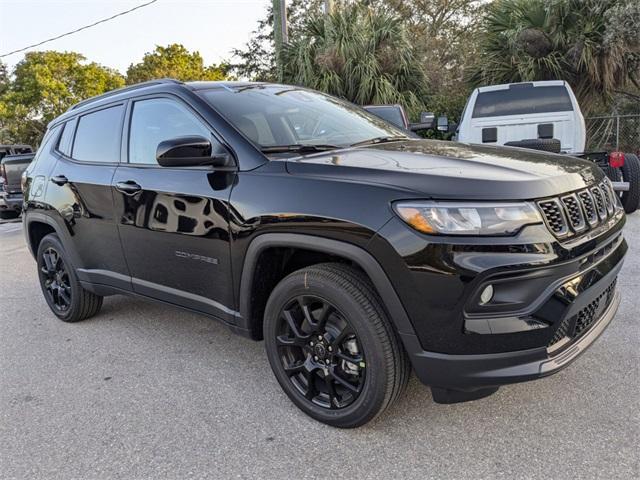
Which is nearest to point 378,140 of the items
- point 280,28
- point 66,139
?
point 66,139

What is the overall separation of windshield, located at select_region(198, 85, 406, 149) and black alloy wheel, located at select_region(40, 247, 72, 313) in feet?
7.04

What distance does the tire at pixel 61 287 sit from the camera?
4086 millimetres

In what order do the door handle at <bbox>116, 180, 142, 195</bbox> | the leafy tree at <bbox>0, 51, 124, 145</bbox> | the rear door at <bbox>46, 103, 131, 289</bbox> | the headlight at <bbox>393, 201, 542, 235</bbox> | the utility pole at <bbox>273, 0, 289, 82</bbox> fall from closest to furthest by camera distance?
the headlight at <bbox>393, 201, 542, 235</bbox> < the door handle at <bbox>116, 180, 142, 195</bbox> < the rear door at <bbox>46, 103, 131, 289</bbox> < the utility pole at <bbox>273, 0, 289, 82</bbox> < the leafy tree at <bbox>0, 51, 124, 145</bbox>

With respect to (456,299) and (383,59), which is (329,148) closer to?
(456,299)

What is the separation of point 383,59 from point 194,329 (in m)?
11.5

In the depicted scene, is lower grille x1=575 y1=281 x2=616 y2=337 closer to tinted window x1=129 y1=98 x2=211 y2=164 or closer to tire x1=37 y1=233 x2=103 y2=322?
tinted window x1=129 y1=98 x2=211 y2=164

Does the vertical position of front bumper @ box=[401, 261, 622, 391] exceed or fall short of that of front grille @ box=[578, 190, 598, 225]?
it falls short

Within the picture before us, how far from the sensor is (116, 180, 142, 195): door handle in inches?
126

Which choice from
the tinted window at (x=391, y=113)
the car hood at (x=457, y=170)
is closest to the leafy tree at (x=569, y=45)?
the tinted window at (x=391, y=113)

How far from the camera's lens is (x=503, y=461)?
7.10 ft

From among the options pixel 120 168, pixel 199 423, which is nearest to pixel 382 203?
pixel 199 423

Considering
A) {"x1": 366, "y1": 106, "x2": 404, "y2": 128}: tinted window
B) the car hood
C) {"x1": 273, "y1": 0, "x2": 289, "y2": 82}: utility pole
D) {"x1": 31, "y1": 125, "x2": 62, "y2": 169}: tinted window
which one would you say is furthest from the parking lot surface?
{"x1": 273, "y1": 0, "x2": 289, "y2": 82}: utility pole

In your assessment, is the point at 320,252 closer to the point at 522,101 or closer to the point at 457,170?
the point at 457,170

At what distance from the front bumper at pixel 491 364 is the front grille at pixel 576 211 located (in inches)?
10.9
